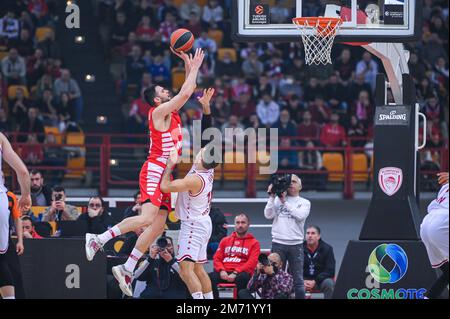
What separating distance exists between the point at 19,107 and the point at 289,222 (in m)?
8.93

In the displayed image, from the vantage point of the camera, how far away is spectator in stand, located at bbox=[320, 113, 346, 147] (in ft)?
70.2

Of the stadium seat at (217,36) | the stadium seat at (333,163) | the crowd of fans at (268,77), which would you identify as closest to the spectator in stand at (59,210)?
the crowd of fans at (268,77)

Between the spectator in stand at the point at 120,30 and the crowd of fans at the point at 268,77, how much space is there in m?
0.02

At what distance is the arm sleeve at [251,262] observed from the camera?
46.6ft

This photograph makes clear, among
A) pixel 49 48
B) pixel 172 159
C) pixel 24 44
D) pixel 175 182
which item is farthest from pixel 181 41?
pixel 24 44

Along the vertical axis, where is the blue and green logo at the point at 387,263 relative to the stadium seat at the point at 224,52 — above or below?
below

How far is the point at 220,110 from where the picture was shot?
869 inches

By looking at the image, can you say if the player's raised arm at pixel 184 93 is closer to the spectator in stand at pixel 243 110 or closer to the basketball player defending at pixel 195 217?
the basketball player defending at pixel 195 217

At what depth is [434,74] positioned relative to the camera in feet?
78.7

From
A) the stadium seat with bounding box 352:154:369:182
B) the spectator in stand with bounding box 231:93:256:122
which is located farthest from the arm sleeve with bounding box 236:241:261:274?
the spectator in stand with bounding box 231:93:256:122

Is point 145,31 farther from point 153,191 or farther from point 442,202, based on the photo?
point 442,202
